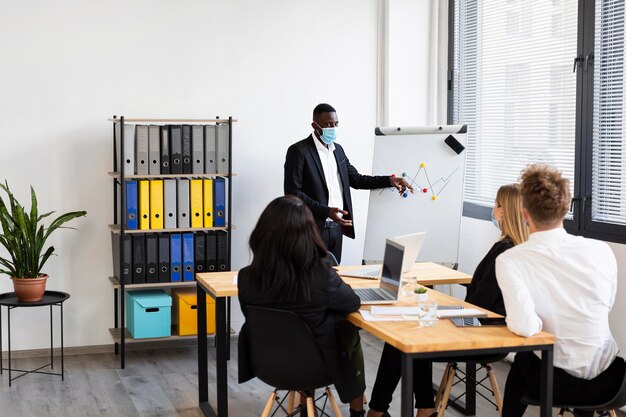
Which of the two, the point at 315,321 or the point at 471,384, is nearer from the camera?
the point at 315,321

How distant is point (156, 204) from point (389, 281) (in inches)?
86.7

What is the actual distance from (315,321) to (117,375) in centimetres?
233

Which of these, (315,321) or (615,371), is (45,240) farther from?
(615,371)

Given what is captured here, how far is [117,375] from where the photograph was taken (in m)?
5.12

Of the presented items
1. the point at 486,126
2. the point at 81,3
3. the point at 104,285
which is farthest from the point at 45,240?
the point at 486,126

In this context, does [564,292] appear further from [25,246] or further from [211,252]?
[25,246]

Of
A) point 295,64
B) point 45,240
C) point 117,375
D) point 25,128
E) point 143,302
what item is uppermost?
→ point 295,64

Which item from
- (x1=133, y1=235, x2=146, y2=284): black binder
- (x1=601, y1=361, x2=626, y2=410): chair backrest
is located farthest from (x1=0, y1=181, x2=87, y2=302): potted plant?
(x1=601, y1=361, x2=626, y2=410): chair backrest

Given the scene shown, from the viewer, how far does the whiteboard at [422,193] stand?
537cm

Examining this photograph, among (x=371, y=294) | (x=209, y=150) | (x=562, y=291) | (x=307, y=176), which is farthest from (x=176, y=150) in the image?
(x=562, y=291)

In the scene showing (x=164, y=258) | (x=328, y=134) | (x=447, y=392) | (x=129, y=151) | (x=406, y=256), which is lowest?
(x=447, y=392)

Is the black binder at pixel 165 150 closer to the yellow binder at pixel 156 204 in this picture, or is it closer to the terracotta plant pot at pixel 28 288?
the yellow binder at pixel 156 204

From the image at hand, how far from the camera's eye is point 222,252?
5598 millimetres

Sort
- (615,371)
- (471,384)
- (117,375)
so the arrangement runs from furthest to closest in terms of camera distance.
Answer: (117,375) < (471,384) < (615,371)
